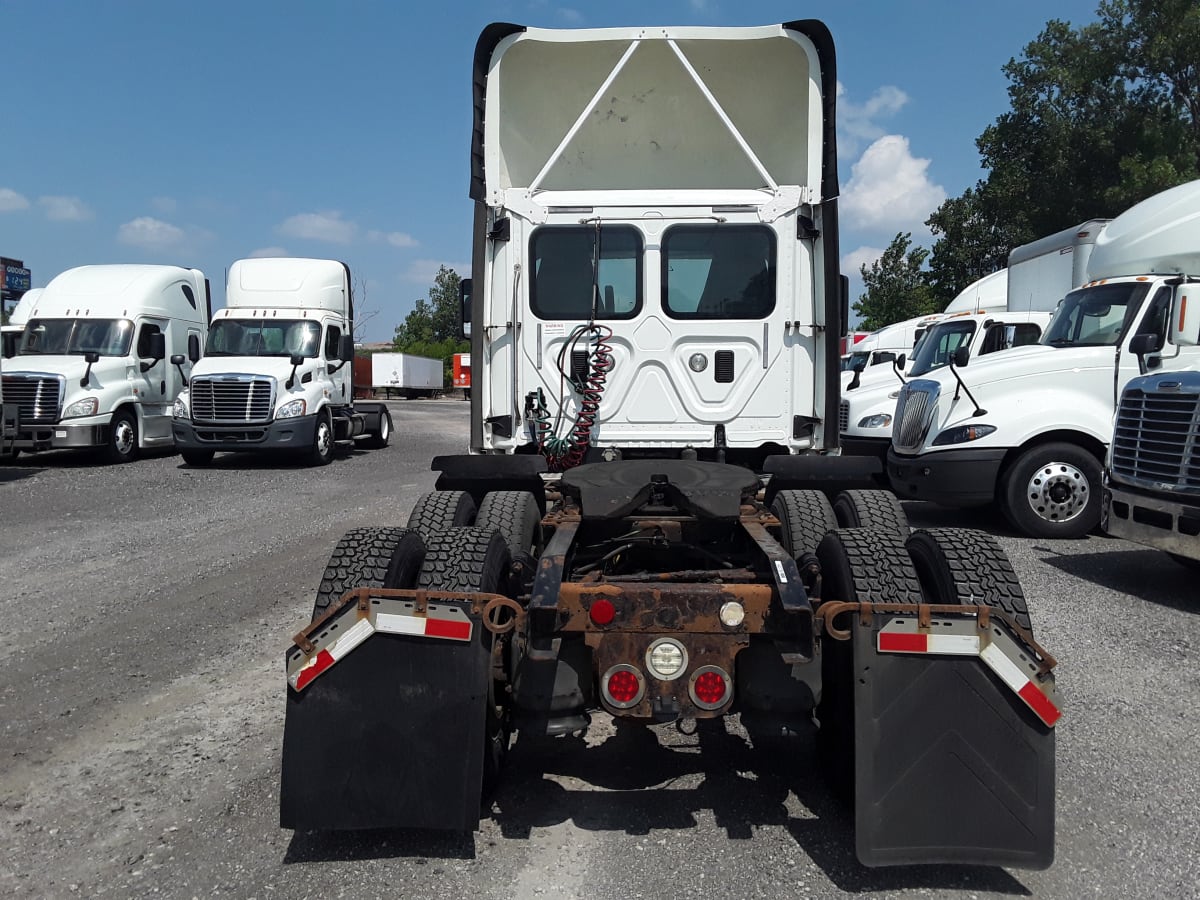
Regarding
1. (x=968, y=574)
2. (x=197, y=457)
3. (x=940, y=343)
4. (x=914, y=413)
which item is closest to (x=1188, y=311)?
(x=914, y=413)

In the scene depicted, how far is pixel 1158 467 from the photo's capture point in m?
7.23

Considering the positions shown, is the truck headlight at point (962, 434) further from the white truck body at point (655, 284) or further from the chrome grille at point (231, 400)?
the chrome grille at point (231, 400)

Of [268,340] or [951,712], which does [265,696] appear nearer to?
[951,712]

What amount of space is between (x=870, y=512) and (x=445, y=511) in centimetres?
217

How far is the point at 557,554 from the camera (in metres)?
3.66

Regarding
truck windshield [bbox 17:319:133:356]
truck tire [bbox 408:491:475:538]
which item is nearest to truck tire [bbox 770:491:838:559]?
truck tire [bbox 408:491:475:538]

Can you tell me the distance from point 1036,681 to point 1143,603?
15.8 ft

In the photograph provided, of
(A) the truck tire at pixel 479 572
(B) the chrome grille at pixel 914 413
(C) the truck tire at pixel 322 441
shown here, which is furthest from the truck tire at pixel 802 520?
(C) the truck tire at pixel 322 441

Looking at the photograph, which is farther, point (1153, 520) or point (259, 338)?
point (259, 338)

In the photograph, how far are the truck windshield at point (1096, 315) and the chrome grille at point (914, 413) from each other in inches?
51.6

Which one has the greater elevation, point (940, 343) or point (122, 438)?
point (940, 343)

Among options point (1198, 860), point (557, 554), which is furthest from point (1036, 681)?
point (557, 554)

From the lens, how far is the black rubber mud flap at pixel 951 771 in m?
2.97

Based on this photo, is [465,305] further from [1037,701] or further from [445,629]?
[1037,701]
